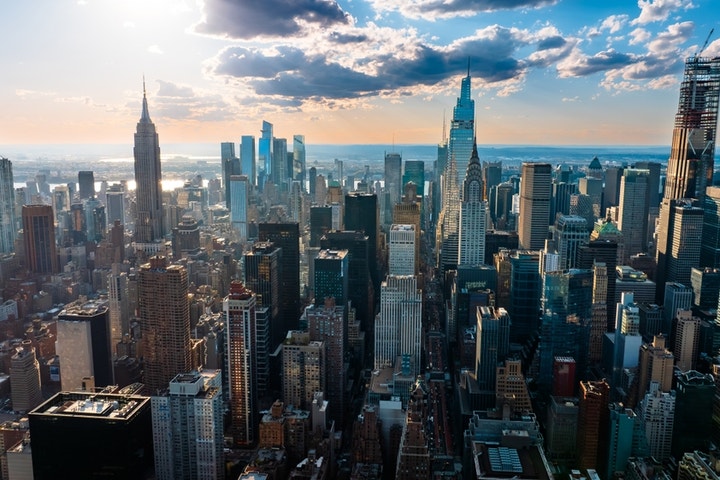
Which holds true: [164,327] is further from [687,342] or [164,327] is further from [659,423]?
[687,342]

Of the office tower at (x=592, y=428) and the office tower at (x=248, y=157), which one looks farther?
the office tower at (x=248, y=157)

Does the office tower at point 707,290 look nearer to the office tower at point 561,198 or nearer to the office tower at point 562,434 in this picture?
the office tower at point 562,434

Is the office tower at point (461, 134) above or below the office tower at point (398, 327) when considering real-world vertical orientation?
above

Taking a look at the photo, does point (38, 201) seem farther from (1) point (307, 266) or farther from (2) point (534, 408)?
(2) point (534, 408)

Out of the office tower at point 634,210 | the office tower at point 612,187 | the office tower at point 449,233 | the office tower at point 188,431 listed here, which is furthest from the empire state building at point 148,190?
the office tower at point 612,187

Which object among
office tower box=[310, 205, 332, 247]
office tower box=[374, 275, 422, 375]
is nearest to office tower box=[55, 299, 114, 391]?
office tower box=[374, 275, 422, 375]

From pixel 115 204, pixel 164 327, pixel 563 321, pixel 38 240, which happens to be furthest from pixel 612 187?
pixel 38 240

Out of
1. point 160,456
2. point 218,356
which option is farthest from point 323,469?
point 218,356
